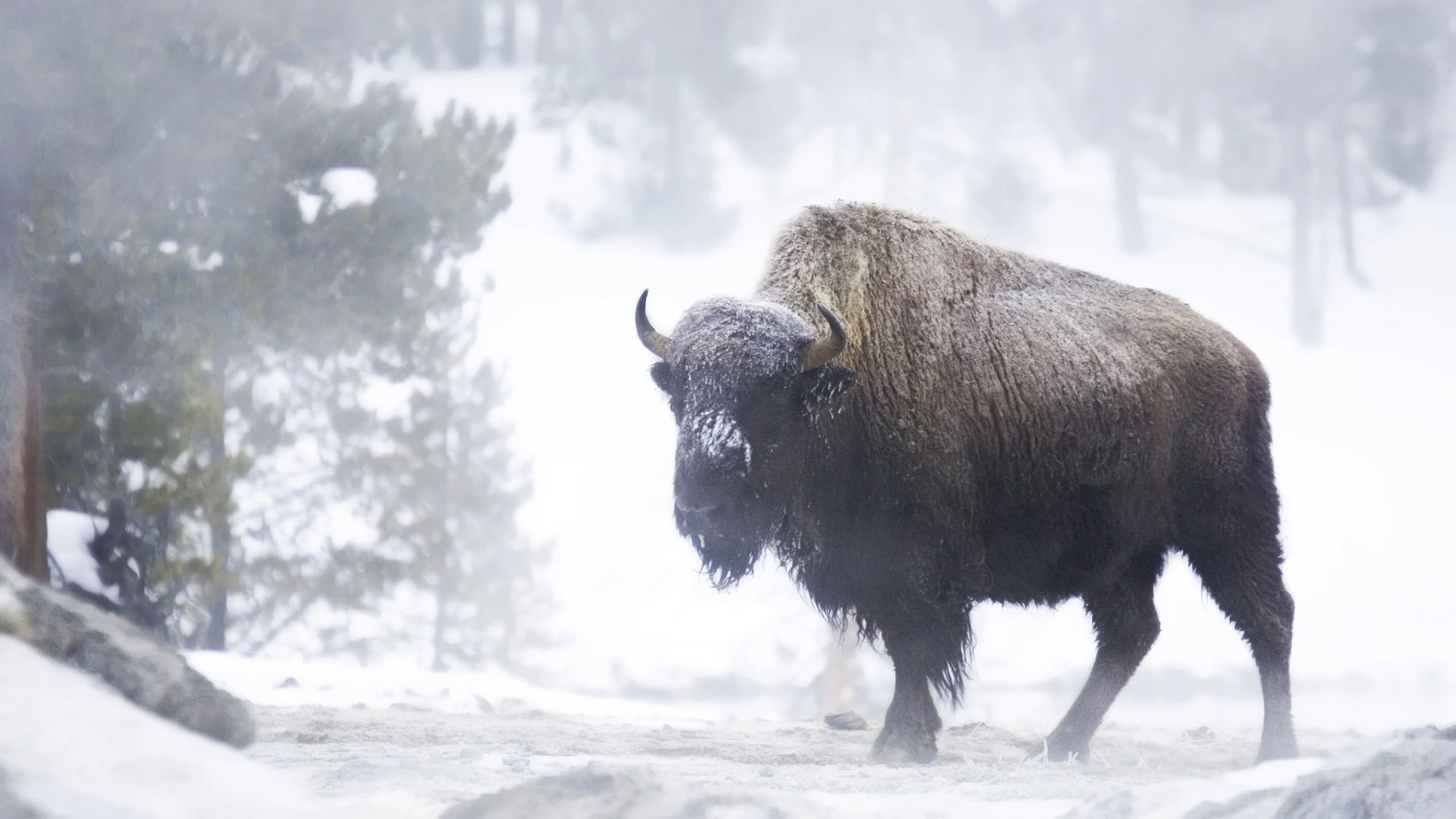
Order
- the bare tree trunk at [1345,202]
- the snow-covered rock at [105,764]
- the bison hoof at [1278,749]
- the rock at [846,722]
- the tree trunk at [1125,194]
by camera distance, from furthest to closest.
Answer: the tree trunk at [1125,194], the bare tree trunk at [1345,202], the rock at [846,722], the bison hoof at [1278,749], the snow-covered rock at [105,764]

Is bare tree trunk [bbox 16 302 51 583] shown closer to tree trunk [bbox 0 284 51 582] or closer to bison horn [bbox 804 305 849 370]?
tree trunk [bbox 0 284 51 582]

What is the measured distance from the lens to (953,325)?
5.28 metres

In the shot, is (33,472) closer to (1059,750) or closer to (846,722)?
(846,722)

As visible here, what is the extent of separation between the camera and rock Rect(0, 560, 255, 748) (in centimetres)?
321

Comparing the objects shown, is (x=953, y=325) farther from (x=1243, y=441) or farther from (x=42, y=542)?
(x=42, y=542)

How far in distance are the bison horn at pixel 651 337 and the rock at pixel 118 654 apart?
2006 mm

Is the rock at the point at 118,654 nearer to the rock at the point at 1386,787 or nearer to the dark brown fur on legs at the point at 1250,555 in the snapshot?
the rock at the point at 1386,787

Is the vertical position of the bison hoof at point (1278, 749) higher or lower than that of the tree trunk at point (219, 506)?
lower

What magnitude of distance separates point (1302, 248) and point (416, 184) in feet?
77.1

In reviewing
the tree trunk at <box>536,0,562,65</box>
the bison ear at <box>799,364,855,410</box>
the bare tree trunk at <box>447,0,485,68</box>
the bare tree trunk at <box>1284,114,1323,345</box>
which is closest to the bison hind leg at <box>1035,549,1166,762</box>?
the bison ear at <box>799,364,855,410</box>

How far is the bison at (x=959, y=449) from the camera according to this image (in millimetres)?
4785

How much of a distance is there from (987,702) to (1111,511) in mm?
13532

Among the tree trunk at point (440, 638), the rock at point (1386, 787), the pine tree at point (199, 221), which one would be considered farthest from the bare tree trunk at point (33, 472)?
the tree trunk at point (440, 638)

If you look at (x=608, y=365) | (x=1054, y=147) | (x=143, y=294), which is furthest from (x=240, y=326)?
(x=1054, y=147)
